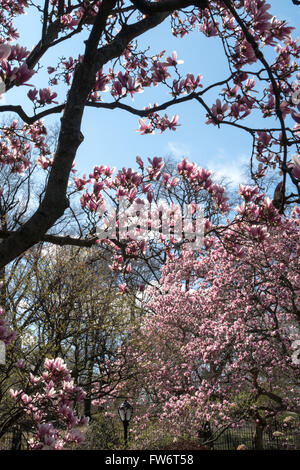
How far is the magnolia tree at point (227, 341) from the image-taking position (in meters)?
7.54

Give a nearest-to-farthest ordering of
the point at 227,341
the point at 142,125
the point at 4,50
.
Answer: the point at 4,50, the point at 142,125, the point at 227,341

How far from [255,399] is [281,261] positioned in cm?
348

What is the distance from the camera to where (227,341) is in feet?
27.2

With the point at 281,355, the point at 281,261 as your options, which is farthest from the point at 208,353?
the point at 281,261

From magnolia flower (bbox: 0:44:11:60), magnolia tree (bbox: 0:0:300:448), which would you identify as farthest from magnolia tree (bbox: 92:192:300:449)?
magnolia flower (bbox: 0:44:11:60)

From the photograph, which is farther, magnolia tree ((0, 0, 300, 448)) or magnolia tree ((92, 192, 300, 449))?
magnolia tree ((92, 192, 300, 449))

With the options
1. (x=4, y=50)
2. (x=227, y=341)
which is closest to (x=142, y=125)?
(x=4, y=50)

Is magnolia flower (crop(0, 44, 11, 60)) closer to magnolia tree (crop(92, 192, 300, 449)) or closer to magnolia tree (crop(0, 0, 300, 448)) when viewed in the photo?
magnolia tree (crop(0, 0, 300, 448))

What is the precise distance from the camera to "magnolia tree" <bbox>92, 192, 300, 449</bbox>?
754 cm

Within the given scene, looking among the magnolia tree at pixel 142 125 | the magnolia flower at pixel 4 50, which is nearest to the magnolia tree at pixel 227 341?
Result: the magnolia tree at pixel 142 125

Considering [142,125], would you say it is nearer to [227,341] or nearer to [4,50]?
[4,50]

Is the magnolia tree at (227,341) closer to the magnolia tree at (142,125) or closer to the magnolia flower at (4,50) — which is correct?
the magnolia tree at (142,125)
